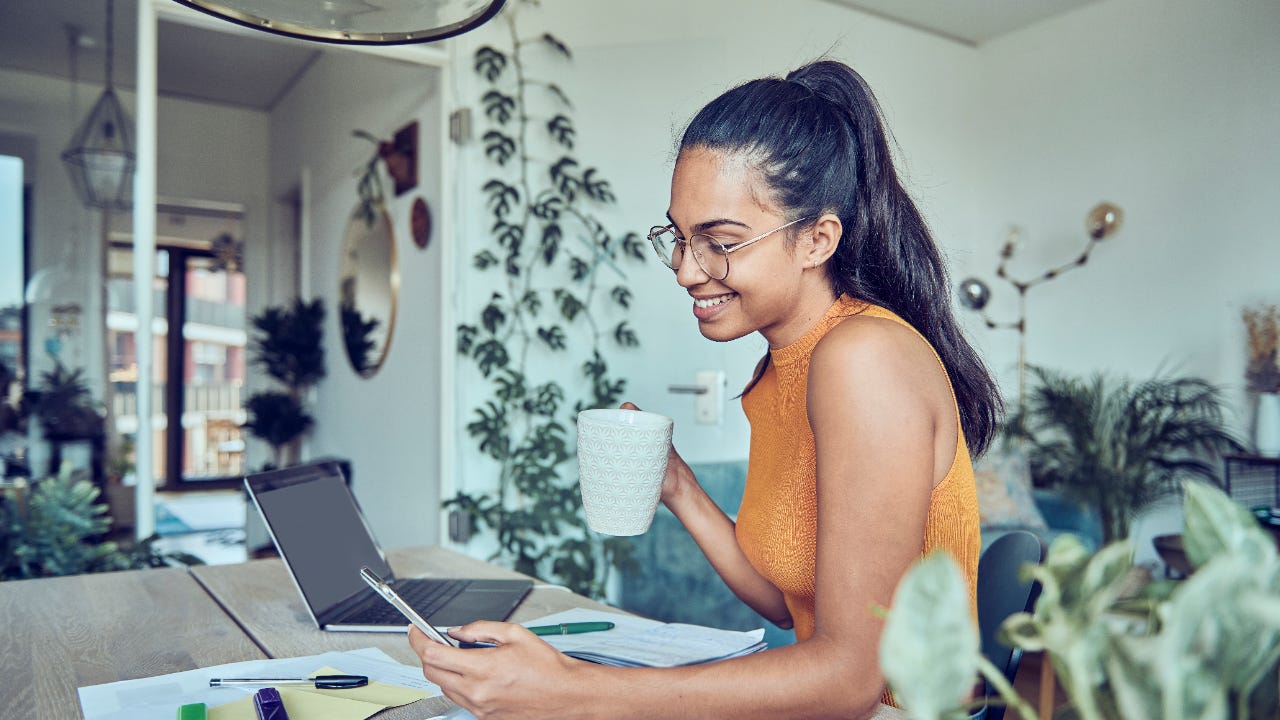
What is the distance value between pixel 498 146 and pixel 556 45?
0.47 metres

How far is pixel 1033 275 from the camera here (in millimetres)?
4805

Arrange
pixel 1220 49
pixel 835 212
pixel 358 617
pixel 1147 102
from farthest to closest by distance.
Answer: pixel 1147 102
pixel 1220 49
pixel 358 617
pixel 835 212

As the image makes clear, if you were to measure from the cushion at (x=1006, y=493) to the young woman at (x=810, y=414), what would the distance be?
108 inches

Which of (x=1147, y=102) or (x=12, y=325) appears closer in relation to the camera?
(x=12, y=325)

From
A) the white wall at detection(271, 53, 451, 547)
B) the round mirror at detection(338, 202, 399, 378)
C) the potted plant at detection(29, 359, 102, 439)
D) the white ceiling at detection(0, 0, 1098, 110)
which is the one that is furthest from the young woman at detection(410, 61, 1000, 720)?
the round mirror at detection(338, 202, 399, 378)

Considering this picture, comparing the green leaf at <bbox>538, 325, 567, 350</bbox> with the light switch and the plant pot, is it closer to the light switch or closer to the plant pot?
the light switch

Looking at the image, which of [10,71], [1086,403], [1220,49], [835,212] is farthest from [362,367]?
[1220,49]

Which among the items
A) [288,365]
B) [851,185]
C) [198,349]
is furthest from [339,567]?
[198,349]

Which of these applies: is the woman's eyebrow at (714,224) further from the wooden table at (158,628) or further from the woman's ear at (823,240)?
the wooden table at (158,628)

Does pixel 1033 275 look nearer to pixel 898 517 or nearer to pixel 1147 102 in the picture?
pixel 1147 102

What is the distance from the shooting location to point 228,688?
0.94 metres

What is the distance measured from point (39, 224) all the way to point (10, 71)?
0.57 metres

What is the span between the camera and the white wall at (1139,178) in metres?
3.94

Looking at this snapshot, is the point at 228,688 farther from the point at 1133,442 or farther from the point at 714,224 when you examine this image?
the point at 1133,442
